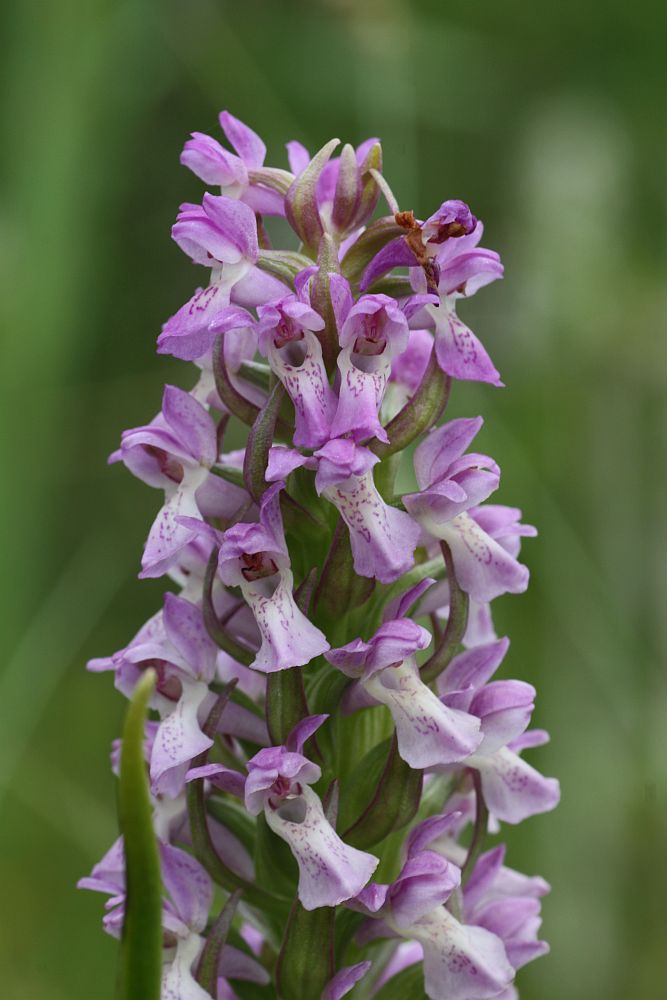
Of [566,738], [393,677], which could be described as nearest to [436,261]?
[393,677]

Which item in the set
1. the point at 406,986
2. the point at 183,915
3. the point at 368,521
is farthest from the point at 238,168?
the point at 406,986

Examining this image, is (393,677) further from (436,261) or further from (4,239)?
(4,239)

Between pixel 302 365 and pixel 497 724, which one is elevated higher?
pixel 302 365

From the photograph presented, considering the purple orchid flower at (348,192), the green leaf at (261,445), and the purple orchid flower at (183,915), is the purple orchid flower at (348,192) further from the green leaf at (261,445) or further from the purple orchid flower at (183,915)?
the purple orchid flower at (183,915)

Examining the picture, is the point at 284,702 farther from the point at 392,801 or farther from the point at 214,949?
the point at 214,949

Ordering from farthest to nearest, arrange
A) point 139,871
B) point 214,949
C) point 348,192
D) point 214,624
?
point 348,192
point 214,624
point 214,949
point 139,871

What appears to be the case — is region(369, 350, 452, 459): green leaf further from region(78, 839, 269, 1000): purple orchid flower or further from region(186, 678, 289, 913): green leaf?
region(78, 839, 269, 1000): purple orchid flower

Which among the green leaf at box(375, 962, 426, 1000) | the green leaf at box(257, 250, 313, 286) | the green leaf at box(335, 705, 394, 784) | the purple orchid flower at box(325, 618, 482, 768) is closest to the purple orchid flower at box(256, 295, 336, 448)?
the green leaf at box(257, 250, 313, 286)
